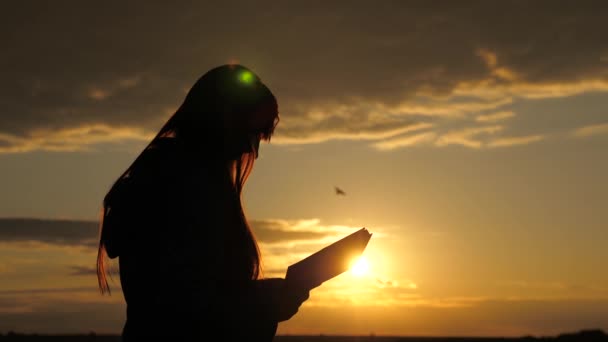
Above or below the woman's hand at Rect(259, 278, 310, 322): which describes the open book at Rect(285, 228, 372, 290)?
above

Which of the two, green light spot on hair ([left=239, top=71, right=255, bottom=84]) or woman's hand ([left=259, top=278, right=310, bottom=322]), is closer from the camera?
woman's hand ([left=259, top=278, right=310, bottom=322])

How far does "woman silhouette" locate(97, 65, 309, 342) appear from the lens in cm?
330

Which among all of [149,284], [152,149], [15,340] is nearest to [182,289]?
[149,284]

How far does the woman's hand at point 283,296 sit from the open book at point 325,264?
0.08 feet

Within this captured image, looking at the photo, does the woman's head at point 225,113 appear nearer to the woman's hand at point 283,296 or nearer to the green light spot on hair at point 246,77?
the green light spot on hair at point 246,77

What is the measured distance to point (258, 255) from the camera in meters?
3.78

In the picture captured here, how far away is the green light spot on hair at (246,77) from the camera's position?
3814mm

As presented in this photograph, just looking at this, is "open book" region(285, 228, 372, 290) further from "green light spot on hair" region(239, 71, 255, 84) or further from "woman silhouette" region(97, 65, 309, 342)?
"green light spot on hair" region(239, 71, 255, 84)

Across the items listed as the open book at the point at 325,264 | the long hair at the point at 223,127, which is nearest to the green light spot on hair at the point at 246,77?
the long hair at the point at 223,127

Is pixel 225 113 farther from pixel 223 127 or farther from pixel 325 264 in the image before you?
pixel 325 264

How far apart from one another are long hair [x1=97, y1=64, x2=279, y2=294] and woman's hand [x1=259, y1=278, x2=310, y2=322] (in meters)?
0.21

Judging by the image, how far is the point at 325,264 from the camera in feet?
11.5

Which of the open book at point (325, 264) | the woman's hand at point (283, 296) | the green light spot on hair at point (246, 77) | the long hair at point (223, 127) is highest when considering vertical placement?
the green light spot on hair at point (246, 77)

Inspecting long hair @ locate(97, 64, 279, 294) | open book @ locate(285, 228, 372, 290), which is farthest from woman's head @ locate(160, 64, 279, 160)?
open book @ locate(285, 228, 372, 290)
